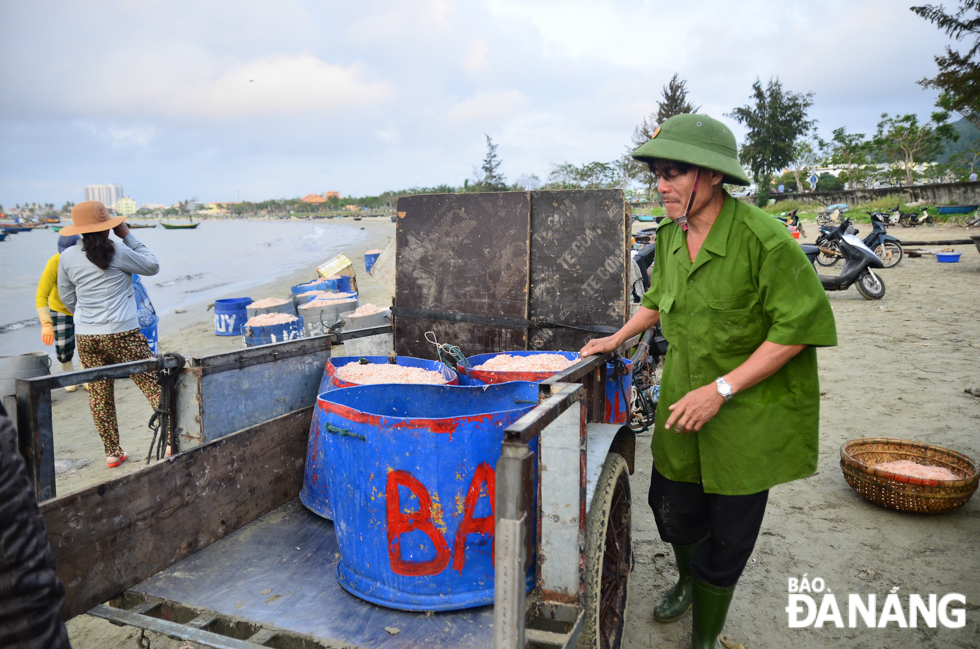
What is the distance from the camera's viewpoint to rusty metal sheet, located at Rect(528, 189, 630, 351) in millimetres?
3994

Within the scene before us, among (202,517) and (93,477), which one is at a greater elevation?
(202,517)

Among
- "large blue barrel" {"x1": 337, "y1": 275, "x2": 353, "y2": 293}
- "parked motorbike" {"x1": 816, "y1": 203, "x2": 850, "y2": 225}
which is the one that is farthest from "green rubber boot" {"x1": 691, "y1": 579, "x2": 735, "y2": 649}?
"parked motorbike" {"x1": 816, "y1": 203, "x2": 850, "y2": 225}

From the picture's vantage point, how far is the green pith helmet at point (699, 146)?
7.03ft

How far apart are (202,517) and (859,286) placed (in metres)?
12.0

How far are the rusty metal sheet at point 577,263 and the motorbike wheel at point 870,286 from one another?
9286 mm

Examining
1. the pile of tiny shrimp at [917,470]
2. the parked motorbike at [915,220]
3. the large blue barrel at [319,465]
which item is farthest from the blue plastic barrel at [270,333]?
the parked motorbike at [915,220]

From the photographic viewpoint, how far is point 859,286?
36.2 ft

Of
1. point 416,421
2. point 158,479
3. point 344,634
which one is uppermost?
point 416,421

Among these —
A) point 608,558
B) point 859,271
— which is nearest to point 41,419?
point 608,558

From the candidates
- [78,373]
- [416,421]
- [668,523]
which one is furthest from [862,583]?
[78,373]

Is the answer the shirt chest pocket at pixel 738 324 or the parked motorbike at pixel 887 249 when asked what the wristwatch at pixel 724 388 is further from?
the parked motorbike at pixel 887 249

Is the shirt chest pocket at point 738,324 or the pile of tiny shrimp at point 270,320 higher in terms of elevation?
the shirt chest pocket at point 738,324

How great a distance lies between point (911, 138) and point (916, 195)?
2059 cm

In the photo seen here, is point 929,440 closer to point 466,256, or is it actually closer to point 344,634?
point 466,256
